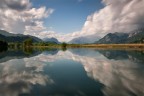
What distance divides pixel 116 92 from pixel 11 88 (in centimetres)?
1393

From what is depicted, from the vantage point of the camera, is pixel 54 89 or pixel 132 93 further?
pixel 54 89

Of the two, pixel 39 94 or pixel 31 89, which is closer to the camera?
pixel 39 94

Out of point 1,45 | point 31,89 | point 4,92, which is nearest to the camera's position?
point 4,92

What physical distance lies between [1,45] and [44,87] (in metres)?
176

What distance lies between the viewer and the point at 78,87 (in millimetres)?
28938

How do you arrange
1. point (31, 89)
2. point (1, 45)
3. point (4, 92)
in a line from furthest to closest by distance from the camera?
point (1, 45), point (31, 89), point (4, 92)

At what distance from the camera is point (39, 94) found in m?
24.7

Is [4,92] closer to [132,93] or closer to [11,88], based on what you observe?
[11,88]

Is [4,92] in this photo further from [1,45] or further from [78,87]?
[1,45]

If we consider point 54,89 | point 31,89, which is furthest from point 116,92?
point 31,89

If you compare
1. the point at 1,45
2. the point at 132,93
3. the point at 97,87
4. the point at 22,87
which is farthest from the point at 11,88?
the point at 1,45

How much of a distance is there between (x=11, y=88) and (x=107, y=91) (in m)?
12.8

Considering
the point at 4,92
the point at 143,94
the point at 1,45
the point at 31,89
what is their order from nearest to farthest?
the point at 143,94, the point at 4,92, the point at 31,89, the point at 1,45

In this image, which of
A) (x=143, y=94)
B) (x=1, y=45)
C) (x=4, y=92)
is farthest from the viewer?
(x=1, y=45)
